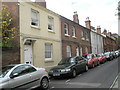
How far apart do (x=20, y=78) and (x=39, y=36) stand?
8.83 meters

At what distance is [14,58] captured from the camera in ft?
38.8

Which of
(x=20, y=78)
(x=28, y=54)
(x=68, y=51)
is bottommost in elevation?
(x=20, y=78)

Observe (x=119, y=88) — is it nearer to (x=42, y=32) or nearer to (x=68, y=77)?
(x=68, y=77)

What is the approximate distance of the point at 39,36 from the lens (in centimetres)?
1484

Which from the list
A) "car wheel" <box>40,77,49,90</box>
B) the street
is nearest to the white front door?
the street

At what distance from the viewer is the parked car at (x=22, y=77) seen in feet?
19.2

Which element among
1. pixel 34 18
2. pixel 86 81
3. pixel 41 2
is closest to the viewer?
pixel 86 81

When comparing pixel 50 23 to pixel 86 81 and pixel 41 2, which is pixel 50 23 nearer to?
pixel 41 2

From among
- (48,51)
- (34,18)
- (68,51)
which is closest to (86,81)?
(48,51)

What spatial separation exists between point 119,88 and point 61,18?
14.0m

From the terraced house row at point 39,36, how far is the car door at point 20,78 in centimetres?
488

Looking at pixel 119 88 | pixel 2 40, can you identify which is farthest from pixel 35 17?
pixel 119 88

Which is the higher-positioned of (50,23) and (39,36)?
(50,23)

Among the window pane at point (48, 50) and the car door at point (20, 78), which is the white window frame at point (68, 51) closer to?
the window pane at point (48, 50)
